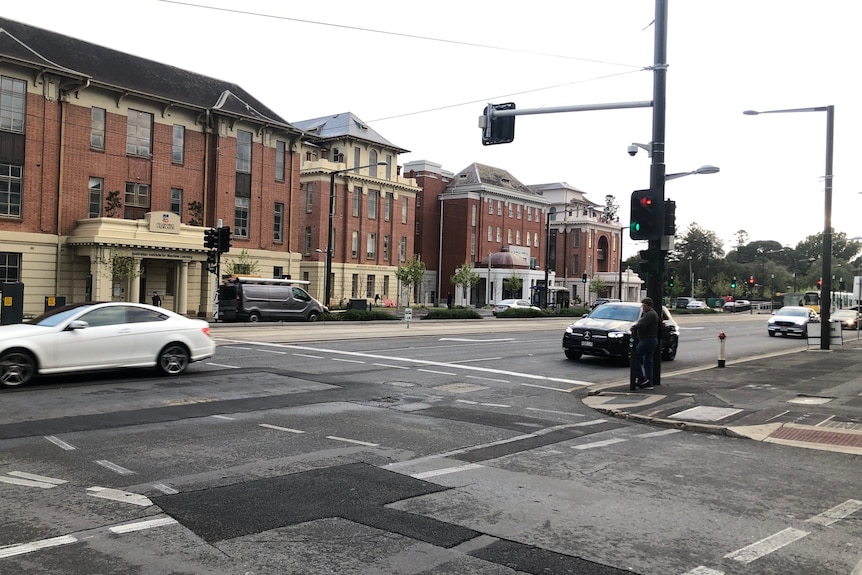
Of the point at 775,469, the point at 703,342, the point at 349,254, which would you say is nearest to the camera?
the point at 775,469

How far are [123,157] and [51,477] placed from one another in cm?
3731

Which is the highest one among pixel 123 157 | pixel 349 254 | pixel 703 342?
pixel 123 157

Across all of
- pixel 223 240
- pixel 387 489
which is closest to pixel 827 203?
pixel 387 489

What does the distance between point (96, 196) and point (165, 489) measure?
122ft

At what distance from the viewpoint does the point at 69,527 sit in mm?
5016

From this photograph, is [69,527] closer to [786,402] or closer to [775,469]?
[775,469]

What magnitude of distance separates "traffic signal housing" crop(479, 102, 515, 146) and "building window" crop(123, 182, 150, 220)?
30733 mm

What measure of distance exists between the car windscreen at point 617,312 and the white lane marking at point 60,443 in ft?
46.7

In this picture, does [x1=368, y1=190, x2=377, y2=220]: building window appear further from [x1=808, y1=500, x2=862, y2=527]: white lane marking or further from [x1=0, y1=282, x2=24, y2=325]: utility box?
[x1=808, y1=500, x2=862, y2=527]: white lane marking

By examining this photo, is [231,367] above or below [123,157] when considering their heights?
below

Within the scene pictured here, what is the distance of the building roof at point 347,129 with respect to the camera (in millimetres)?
63384

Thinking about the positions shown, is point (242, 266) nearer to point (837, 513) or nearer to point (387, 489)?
point (387, 489)

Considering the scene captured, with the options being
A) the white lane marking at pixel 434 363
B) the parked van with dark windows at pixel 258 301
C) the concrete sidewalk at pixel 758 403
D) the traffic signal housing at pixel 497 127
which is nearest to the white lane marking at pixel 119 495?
the concrete sidewalk at pixel 758 403

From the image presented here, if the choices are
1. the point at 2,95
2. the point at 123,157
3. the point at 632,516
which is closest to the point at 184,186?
the point at 123,157
